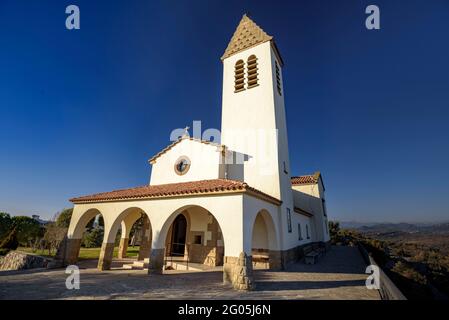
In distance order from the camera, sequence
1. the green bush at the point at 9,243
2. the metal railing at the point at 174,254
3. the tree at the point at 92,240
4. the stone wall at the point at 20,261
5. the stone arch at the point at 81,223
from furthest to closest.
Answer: the tree at the point at 92,240 → the green bush at the point at 9,243 → the stone wall at the point at 20,261 → the metal railing at the point at 174,254 → the stone arch at the point at 81,223

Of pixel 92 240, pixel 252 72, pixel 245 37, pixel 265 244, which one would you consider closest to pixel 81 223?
pixel 265 244

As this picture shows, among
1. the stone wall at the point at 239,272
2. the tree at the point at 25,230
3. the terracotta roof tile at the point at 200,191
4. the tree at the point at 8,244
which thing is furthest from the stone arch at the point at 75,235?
the tree at the point at 25,230

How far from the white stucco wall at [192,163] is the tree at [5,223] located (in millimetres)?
31713

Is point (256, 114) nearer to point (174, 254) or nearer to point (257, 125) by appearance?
point (257, 125)

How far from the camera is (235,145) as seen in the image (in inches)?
565

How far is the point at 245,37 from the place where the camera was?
17.1 meters

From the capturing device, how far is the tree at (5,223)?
101 ft

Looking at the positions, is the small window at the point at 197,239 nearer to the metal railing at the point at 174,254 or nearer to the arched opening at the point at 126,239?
the metal railing at the point at 174,254

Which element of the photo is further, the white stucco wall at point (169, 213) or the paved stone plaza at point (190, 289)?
the white stucco wall at point (169, 213)

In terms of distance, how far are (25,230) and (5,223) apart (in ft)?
14.6
